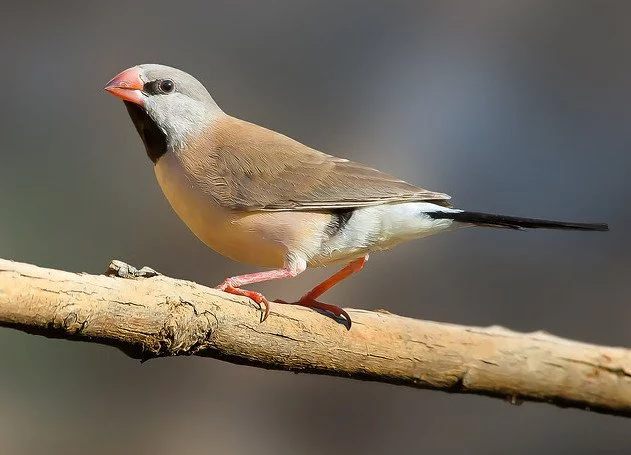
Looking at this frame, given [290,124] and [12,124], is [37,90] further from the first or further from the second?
[290,124]

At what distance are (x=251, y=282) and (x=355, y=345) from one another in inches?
9.5

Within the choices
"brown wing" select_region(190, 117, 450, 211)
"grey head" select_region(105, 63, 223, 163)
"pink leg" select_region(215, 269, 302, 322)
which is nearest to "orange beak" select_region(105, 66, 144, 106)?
"grey head" select_region(105, 63, 223, 163)

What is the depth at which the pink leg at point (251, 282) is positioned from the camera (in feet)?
4.62

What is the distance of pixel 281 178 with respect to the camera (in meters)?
1.73

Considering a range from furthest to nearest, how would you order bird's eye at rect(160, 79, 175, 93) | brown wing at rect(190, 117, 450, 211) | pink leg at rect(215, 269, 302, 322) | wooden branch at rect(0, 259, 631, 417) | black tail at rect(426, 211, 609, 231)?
bird's eye at rect(160, 79, 175, 93) → brown wing at rect(190, 117, 450, 211) → black tail at rect(426, 211, 609, 231) → pink leg at rect(215, 269, 302, 322) → wooden branch at rect(0, 259, 631, 417)

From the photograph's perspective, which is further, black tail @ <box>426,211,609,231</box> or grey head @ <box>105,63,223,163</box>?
grey head @ <box>105,63,223,163</box>

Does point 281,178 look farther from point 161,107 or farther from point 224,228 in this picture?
point 161,107

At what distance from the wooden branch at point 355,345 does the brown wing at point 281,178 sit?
10.0 inches

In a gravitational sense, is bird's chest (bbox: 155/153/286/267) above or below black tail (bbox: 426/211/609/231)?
below

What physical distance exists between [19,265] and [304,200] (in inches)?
27.3

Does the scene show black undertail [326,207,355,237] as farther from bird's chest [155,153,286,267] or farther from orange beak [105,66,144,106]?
orange beak [105,66,144,106]

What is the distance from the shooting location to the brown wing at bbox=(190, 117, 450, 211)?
1.67 m

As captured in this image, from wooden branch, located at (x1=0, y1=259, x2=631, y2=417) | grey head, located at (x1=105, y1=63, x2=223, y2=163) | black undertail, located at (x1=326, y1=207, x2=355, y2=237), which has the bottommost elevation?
wooden branch, located at (x1=0, y1=259, x2=631, y2=417)

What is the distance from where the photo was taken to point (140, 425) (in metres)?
3.34
